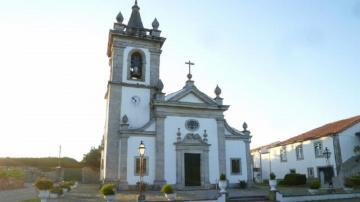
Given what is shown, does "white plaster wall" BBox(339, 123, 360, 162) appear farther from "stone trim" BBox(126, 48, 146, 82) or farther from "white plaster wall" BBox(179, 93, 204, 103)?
"stone trim" BBox(126, 48, 146, 82)

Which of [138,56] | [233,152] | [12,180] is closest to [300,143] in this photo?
[233,152]

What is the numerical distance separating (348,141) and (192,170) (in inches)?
618

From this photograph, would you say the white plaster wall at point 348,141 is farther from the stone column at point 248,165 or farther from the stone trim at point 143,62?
the stone trim at point 143,62

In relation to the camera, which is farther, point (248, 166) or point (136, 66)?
point (136, 66)

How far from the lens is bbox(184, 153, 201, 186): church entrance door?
83.7ft

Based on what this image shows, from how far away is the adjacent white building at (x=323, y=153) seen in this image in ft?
97.0

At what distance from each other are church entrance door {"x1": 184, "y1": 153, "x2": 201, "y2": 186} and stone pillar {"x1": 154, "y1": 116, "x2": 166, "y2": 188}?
203 centimetres

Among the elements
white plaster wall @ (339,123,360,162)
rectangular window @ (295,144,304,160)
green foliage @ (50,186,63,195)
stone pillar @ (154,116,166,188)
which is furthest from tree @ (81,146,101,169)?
white plaster wall @ (339,123,360,162)

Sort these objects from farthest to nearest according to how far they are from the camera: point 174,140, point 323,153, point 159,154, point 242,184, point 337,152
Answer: point 337,152 < point 323,153 < point 242,184 < point 174,140 < point 159,154

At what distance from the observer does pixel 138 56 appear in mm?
28297

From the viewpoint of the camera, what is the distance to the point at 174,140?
84.0ft

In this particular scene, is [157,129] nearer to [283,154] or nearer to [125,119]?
[125,119]

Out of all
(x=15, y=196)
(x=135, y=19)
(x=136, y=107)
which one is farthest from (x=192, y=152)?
(x=135, y=19)

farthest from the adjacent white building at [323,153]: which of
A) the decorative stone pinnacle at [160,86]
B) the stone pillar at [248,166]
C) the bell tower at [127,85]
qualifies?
the bell tower at [127,85]
